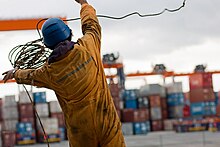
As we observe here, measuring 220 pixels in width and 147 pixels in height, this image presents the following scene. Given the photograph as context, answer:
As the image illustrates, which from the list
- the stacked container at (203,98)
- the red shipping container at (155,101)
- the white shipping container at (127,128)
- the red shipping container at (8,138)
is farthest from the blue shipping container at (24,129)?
the stacked container at (203,98)

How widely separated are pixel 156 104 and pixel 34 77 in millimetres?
29638

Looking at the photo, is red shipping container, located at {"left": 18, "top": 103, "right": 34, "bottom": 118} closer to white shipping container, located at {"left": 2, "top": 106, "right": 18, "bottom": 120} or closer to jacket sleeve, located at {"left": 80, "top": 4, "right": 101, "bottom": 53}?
white shipping container, located at {"left": 2, "top": 106, "right": 18, "bottom": 120}

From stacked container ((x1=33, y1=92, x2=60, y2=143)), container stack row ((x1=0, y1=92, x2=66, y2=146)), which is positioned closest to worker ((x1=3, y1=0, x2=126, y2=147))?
stacked container ((x1=33, y1=92, x2=60, y2=143))

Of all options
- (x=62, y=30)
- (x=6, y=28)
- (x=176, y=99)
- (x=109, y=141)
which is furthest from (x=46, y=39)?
(x=176, y=99)

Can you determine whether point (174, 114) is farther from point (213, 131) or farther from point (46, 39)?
point (46, 39)

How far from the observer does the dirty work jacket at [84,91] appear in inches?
99.4

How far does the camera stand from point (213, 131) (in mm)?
26156

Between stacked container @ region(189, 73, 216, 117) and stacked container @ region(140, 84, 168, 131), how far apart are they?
7.34 feet

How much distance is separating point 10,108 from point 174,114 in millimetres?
12465

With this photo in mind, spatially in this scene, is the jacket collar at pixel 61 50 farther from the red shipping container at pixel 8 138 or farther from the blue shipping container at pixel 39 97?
the blue shipping container at pixel 39 97

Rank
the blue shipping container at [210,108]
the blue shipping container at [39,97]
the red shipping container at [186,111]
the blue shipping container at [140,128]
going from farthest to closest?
the red shipping container at [186,111] < the blue shipping container at [210,108] < the blue shipping container at [140,128] < the blue shipping container at [39,97]

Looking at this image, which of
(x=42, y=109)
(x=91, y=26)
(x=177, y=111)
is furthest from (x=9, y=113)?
(x=91, y=26)

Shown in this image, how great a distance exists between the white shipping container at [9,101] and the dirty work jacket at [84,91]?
26402mm

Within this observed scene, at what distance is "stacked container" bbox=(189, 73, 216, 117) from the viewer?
104ft
